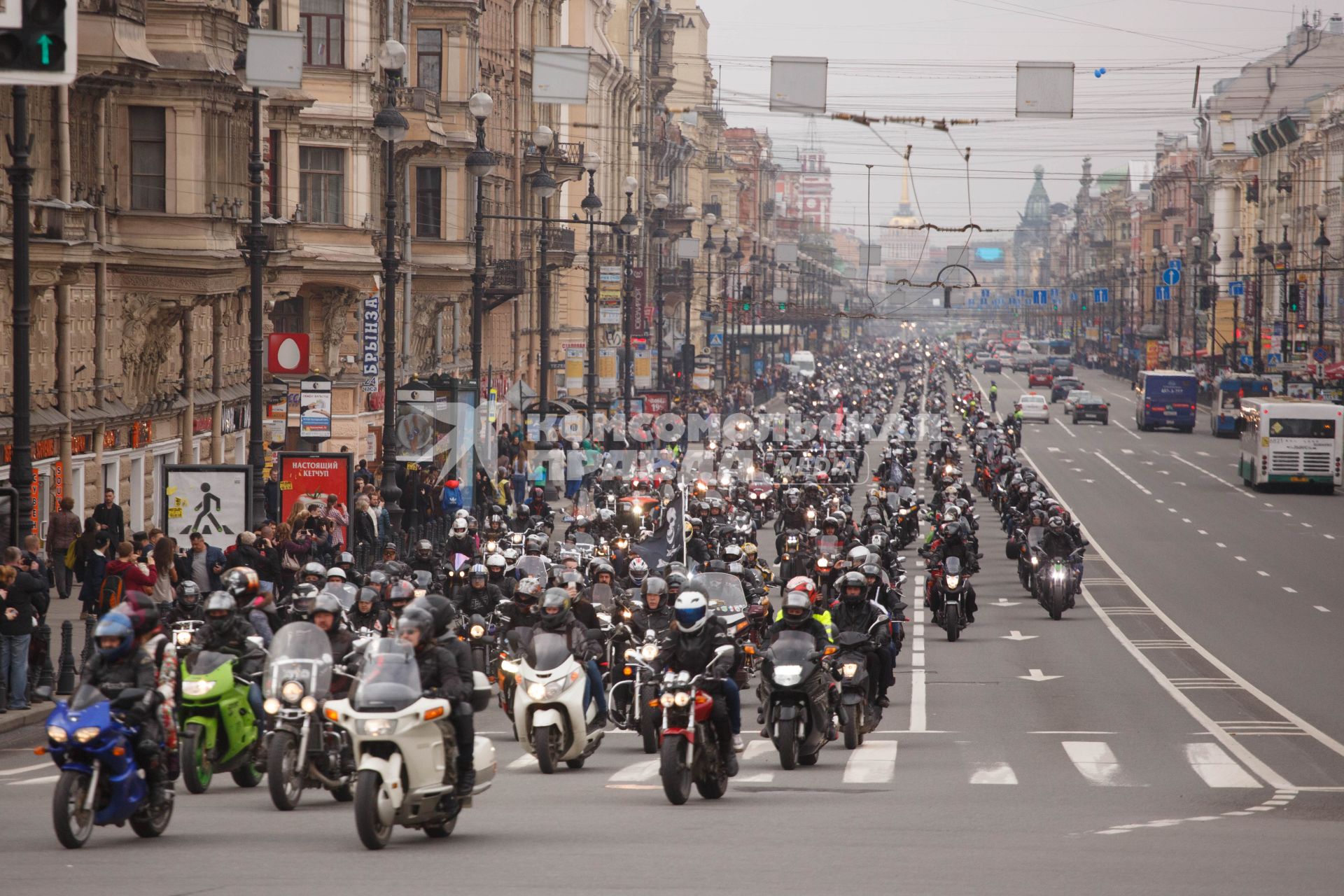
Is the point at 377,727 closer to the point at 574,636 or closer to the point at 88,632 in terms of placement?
the point at 574,636

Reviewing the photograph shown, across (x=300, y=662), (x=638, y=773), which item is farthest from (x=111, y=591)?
(x=300, y=662)

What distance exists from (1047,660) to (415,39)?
30674 millimetres

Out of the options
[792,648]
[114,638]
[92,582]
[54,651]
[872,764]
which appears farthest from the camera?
[92,582]

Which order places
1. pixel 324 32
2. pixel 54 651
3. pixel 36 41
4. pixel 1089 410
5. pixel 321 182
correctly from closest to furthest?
1. pixel 36 41
2. pixel 54 651
3. pixel 321 182
4. pixel 324 32
5. pixel 1089 410

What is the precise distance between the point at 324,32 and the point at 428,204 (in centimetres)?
875

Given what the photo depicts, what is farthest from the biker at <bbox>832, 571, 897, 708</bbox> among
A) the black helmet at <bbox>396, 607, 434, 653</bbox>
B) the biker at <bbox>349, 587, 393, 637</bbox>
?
the black helmet at <bbox>396, 607, 434, 653</bbox>

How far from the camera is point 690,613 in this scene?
14844mm

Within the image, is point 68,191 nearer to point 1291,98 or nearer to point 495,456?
point 495,456

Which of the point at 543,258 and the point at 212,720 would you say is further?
the point at 543,258

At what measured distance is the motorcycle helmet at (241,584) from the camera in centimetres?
1526

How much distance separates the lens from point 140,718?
12172 mm

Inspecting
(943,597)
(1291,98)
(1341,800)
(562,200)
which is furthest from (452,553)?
(1291,98)

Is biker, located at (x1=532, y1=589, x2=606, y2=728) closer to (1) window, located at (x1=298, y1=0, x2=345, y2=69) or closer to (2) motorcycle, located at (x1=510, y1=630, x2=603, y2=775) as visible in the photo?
(2) motorcycle, located at (x1=510, y1=630, x2=603, y2=775)

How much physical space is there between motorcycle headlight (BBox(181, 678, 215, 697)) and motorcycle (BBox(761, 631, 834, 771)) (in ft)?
14.4
